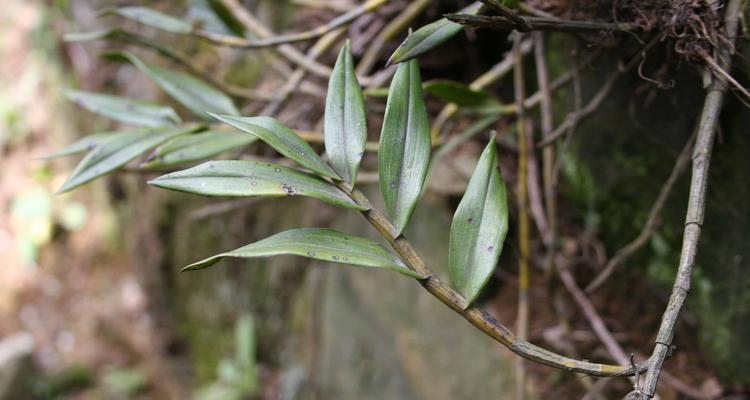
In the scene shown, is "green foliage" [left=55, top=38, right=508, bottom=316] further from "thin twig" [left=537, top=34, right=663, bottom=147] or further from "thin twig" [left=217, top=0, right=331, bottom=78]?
"thin twig" [left=217, top=0, right=331, bottom=78]

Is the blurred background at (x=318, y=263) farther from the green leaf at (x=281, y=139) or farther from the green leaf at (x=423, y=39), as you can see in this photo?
the green leaf at (x=281, y=139)

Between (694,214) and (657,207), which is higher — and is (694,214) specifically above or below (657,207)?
below

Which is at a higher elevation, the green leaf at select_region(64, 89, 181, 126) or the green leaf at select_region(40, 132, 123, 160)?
the green leaf at select_region(64, 89, 181, 126)

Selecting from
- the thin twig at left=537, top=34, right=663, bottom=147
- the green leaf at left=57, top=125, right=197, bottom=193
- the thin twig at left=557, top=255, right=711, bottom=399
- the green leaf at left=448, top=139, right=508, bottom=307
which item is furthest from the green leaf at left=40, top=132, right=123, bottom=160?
the thin twig at left=557, top=255, right=711, bottom=399

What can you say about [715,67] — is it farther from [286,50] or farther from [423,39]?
[286,50]

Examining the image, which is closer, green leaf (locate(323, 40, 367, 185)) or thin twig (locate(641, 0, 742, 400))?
thin twig (locate(641, 0, 742, 400))

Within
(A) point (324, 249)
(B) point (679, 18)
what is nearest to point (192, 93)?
(A) point (324, 249)

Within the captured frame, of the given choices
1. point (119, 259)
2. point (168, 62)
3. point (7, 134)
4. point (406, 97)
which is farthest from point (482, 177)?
point (7, 134)
